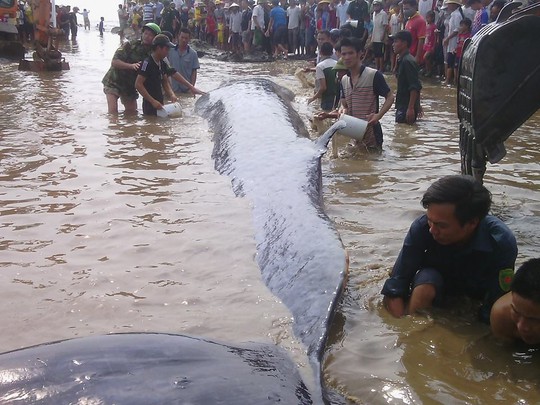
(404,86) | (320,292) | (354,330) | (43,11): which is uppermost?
(43,11)

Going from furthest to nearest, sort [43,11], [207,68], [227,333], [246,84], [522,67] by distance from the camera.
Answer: [207,68] < [43,11] < [246,84] < [522,67] < [227,333]

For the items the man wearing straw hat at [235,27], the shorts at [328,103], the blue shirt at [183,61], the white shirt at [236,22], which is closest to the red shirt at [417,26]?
the blue shirt at [183,61]

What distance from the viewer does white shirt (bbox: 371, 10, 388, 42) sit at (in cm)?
1370

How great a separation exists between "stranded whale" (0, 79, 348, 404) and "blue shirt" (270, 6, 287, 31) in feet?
49.7

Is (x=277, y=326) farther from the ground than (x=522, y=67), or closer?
closer

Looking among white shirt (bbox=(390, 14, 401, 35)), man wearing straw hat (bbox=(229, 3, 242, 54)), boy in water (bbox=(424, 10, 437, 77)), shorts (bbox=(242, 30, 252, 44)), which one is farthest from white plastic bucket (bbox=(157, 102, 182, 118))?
shorts (bbox=(242, 30, 252, 44))

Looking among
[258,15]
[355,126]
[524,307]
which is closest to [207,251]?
[524,307]

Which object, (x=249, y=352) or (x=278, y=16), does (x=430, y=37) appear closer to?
(x=278, y=16)

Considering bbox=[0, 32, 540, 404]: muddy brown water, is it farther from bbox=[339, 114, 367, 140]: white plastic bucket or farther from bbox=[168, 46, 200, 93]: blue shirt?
bbox=[168, 46, 200, 93]: blue shirt

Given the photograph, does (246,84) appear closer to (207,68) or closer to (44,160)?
(44,160)

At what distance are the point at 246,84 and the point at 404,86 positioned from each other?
2.03 m

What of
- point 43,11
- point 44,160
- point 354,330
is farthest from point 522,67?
point 43,11

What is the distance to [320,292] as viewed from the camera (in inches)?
99.4

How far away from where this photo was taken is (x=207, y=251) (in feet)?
11.8
